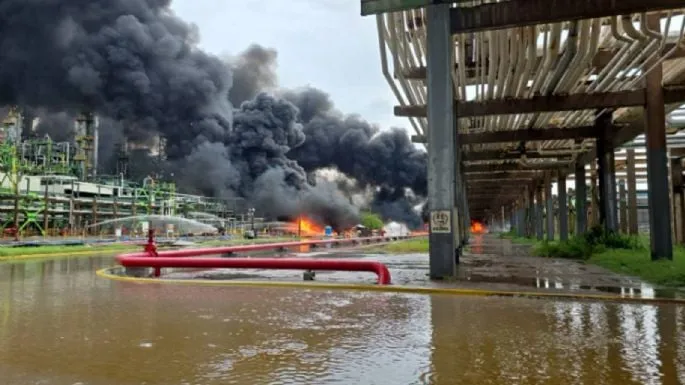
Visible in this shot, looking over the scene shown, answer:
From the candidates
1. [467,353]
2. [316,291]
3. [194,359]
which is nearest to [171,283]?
[316,291]

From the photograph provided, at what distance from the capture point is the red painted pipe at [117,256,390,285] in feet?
36.1

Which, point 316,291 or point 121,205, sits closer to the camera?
point 316,291

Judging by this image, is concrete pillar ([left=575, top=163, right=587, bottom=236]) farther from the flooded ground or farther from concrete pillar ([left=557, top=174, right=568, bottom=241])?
the flooded ground

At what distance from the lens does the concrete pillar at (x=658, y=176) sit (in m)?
14.8

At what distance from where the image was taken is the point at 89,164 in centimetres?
8162

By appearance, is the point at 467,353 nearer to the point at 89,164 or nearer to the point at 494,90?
the point at 494,90

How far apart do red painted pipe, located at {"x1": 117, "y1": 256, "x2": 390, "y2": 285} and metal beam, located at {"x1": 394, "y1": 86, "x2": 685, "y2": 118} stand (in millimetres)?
8298

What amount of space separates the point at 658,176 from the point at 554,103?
145 inches

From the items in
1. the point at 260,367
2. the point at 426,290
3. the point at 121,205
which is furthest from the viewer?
the point at 121,205

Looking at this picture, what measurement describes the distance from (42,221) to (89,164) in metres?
20.8

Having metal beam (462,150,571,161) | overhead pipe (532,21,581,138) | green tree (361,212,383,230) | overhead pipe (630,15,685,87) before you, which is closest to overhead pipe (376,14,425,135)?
overhead pipe (532,21,581,138)

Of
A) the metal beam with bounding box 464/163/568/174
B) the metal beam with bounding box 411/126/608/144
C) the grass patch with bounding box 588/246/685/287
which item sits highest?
the metal beam with bounding box 411/126/608/144

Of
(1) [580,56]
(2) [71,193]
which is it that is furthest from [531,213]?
(2) [71,193]

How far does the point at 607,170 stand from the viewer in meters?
20.3
